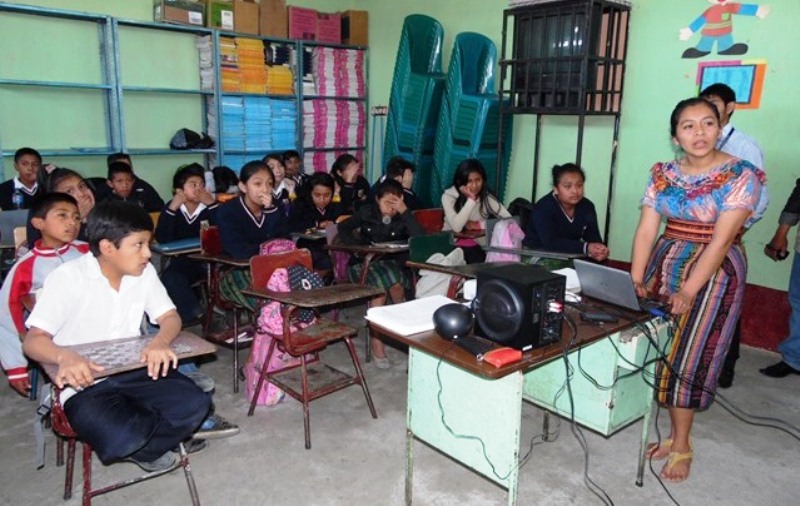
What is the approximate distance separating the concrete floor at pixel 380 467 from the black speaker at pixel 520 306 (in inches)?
33.7

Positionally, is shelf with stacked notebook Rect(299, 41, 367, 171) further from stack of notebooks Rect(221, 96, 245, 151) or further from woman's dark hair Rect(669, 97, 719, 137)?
woman's dark hair Rect(669, 97, 719, 137)

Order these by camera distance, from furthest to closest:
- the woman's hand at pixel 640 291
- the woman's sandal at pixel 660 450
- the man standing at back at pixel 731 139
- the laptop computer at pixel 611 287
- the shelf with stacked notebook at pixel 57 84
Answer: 1. the shelf with stacked notebook at pixel 57 84
2. the man standing at back at pixel 731 139
3. the woman's sandal at pixel 660 450
4. the woman's hand at pixel 640 291
5. the laptop computer at pixel 611 287

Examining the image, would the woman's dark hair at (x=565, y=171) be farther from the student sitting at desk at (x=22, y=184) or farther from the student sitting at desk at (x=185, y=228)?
the student sitting at desk at (x=22, y=184)

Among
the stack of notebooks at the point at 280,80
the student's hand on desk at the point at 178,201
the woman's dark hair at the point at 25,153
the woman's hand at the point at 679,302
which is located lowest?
the woman's hand at the point at 679,302

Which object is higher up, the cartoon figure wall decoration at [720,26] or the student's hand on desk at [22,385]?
the cartoon figure wall decoration at [720,26]

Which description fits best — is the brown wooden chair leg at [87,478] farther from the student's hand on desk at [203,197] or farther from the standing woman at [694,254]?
the student's hand on desk at [203,197]

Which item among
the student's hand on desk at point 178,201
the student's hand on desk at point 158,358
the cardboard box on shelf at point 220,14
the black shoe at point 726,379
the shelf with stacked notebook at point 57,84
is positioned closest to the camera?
the student's hand on desk at point 158,358

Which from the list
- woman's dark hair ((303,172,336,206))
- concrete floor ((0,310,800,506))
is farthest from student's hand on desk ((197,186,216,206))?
concrete floor ((0,310,800,506))

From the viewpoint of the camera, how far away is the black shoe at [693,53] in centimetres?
399

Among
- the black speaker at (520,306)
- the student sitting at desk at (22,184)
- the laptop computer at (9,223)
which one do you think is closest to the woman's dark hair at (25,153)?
the student sitting at desk at (22,184)

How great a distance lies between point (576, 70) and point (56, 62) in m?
4.16

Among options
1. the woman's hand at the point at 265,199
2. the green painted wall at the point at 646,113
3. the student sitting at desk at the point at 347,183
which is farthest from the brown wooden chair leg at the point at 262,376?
the green painted wall at the point at 646,113

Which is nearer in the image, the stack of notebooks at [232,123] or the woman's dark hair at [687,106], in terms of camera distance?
the woman's dark hair at [687,106]

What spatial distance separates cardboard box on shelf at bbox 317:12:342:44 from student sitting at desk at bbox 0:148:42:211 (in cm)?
295
